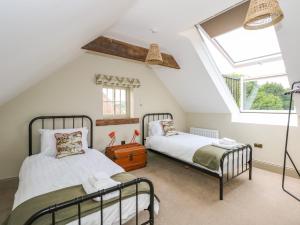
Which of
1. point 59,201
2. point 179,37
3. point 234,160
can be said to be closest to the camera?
point 59,201

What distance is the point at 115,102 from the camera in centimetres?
382

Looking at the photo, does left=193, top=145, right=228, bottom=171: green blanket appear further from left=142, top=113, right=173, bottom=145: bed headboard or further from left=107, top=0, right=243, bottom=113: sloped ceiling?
left=142, top=113, right=173, bottom=145: bed headboard

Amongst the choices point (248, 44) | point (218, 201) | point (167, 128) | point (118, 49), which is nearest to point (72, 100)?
point (118, 49)

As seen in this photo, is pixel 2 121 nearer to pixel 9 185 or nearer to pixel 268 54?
pixel 9 185

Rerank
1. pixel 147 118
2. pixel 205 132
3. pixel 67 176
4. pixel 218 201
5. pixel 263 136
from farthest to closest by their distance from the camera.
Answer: pixel 205 132
pixel 147 118
pixel 263 136
pixel 218 201
pixel 67 176

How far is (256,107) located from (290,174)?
1480 mm

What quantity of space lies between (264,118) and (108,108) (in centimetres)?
337

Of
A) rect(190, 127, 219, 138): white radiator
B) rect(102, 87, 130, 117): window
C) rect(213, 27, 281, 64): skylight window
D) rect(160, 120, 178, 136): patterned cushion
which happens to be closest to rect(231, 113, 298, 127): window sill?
rect(190, 127, 219, 138): white radiator

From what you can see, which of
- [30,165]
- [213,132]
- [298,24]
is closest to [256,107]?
[213,132]

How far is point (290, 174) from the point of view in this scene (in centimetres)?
301

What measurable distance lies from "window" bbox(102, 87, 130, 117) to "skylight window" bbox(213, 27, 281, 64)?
225cm

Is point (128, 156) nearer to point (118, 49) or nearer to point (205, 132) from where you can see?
point (118, 49)

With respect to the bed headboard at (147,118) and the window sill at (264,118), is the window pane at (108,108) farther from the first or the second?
the window sill at (264,118)

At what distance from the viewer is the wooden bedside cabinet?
10.2ft
